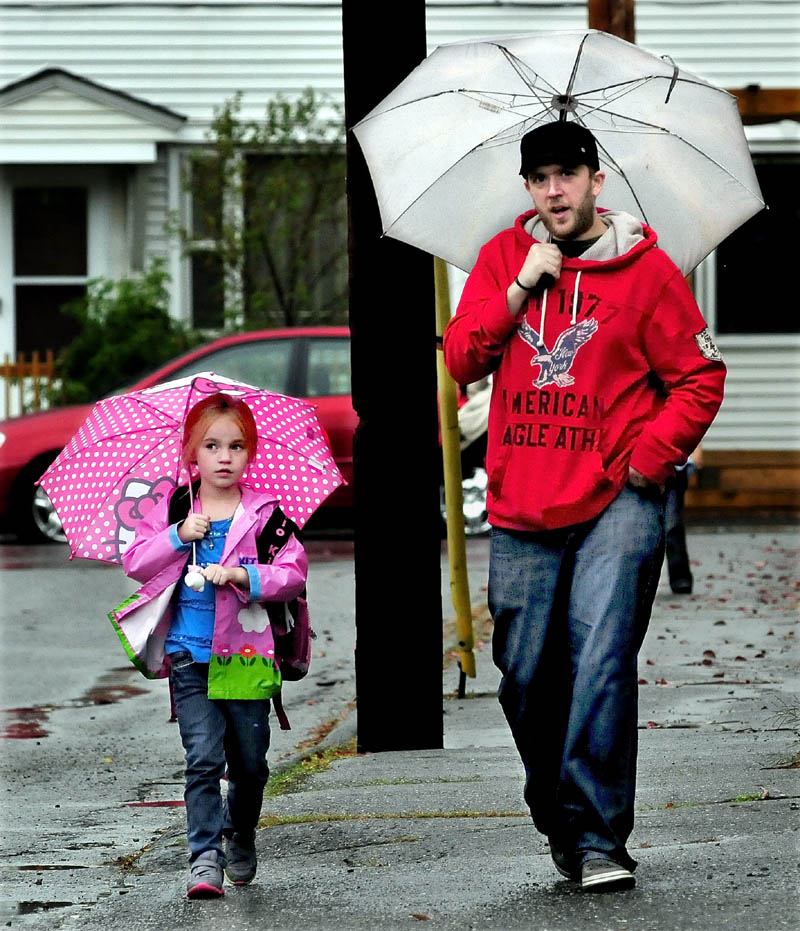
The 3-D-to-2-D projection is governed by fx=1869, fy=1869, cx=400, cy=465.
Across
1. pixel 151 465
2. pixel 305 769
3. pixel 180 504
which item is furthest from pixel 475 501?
pixel 180 504

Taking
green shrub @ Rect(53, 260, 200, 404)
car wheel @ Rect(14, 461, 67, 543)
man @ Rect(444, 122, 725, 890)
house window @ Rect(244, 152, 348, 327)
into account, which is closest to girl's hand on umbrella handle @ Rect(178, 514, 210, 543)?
man @ Rect(444, 122, 725, 890)

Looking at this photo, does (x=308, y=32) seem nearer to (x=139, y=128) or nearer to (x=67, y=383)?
(x=139, y=128)

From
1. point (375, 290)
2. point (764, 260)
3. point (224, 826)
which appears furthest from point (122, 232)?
point (224, 826)

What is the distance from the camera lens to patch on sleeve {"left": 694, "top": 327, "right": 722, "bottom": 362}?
15.3 feet

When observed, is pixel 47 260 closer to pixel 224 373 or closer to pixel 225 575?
pixel 224 373

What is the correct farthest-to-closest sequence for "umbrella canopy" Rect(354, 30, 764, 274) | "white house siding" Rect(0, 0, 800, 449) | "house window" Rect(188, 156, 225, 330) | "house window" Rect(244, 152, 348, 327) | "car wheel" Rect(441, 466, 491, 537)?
1. "white house siding" Rect(0, 0, 800, 449)
2. "house window" Rect(188, 156, 225, 330)
3. "house window" Rect(244, 152, 348, 327)
4. "car wheel" Rect(441, 466, 491, 537)
5. "umbrella canopy" Rect(354, 30, 764, 274)

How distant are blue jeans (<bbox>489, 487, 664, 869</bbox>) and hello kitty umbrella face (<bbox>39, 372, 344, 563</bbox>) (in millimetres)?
647

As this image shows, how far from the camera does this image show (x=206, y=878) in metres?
4.75

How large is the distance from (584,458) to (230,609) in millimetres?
991

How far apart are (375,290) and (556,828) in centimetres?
248

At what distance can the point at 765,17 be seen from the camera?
67.8 ft

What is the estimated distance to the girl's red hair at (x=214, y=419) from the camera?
4.91 meters

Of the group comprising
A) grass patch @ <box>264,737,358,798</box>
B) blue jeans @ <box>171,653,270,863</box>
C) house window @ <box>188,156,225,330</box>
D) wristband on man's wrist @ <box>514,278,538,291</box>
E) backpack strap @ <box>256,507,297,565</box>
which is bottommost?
grass patch @ <box>264,737,358,798</box>

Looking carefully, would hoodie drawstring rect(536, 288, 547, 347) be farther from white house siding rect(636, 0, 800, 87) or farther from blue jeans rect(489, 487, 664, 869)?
white house siding rect(636, 0, 800, 87)
